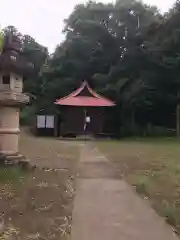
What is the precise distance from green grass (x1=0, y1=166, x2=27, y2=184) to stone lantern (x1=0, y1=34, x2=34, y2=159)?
1.42 feet

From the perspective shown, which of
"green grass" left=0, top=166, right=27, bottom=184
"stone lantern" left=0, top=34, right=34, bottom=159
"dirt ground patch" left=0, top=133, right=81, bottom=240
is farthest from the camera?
"stone lantern" left=0, top=34, right=34, bottom=159

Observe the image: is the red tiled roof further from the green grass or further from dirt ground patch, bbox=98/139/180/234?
the green grass

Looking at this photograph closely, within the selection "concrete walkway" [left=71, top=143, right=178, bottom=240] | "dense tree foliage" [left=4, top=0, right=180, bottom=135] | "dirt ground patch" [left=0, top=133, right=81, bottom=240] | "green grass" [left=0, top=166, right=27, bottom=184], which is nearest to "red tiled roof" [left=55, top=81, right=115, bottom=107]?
"dense tree foliage" [left=4, top=0, right=180, bottom=135]

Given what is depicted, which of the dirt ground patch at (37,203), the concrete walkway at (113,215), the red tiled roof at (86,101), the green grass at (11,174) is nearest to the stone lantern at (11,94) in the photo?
the green grass at (11,174)

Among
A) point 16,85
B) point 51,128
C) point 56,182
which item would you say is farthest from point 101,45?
point 56,182

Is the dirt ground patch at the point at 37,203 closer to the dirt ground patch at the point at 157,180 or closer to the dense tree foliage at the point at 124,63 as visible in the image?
the dirt ground patch at the point at 157,180

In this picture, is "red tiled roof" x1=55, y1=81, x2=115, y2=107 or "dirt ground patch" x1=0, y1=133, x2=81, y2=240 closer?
"dirt ground patch" x1=0, y1=133, x2=81, y2=240

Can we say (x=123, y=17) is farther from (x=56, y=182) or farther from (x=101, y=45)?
(x=56, y=182)

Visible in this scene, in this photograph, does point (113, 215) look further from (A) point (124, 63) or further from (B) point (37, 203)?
(A) point (124, 63)

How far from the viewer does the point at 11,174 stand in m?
9.86

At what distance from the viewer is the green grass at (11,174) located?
922cm

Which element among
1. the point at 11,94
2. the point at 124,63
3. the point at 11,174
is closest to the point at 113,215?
the point at 11,174

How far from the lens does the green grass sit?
363 inches

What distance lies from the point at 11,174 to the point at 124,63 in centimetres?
2476
